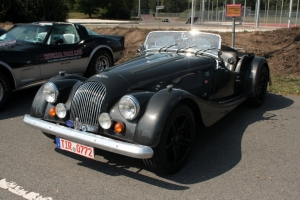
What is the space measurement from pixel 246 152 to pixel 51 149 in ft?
8.58

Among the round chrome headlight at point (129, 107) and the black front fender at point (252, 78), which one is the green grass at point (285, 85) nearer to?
the black front fender at point (252, 78)

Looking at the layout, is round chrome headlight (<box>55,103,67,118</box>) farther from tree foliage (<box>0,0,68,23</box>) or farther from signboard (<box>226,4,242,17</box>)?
tree foliage (<box>0,0,68,23</box>)

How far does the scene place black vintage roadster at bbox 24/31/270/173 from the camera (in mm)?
3184

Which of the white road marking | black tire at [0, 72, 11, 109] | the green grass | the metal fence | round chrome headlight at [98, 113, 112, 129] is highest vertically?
the metal fence

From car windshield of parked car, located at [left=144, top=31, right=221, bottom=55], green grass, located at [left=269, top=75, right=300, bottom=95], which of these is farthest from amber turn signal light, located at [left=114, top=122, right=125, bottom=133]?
green grass, located at [left=269, top=75, right=300, bottom=95]

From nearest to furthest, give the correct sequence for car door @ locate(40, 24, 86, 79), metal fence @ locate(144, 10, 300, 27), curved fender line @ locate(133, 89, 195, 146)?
curved fender line @ locate(133, 89, 195, 146), car door @ locate(40, 24, 86, 79), metal fence @ locate(144, 10, 300, 27)

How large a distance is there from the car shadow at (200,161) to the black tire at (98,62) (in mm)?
3845

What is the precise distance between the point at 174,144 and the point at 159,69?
1.11m

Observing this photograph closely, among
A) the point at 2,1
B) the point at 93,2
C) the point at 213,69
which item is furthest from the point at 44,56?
the point at 93,2

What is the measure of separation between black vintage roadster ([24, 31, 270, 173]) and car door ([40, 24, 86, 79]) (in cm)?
269

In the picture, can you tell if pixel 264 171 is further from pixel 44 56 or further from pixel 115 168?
pixel 44 56

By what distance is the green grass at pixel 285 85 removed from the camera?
23.6 feet

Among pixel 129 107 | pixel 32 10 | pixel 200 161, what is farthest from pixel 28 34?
pixel 32 10

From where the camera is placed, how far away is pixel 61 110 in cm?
363
